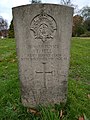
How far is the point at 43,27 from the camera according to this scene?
13.0 ft

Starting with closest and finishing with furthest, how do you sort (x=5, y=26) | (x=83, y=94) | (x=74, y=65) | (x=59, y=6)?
(x=59, y=6)
(x=83, y=94)
(x=74, y=65)
(x=5, y=26)

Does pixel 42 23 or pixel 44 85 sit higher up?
pixel 42 23

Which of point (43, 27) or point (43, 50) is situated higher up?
point (43, 27)

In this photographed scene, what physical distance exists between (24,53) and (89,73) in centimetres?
355

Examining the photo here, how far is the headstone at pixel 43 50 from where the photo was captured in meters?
3.89

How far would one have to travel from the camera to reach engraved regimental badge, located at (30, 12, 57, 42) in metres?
3.89

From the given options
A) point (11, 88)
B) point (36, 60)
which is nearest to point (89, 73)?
point (11, 88)

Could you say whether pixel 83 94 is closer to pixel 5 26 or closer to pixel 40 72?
pixel 40 72

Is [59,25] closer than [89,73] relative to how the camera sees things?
Yes

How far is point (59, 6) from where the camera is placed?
12.7 ft

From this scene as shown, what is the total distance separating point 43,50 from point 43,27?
0.39m

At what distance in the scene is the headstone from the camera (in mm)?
3891

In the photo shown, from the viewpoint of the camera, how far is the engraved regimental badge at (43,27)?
12.8 ft

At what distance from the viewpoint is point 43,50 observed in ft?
13.3
